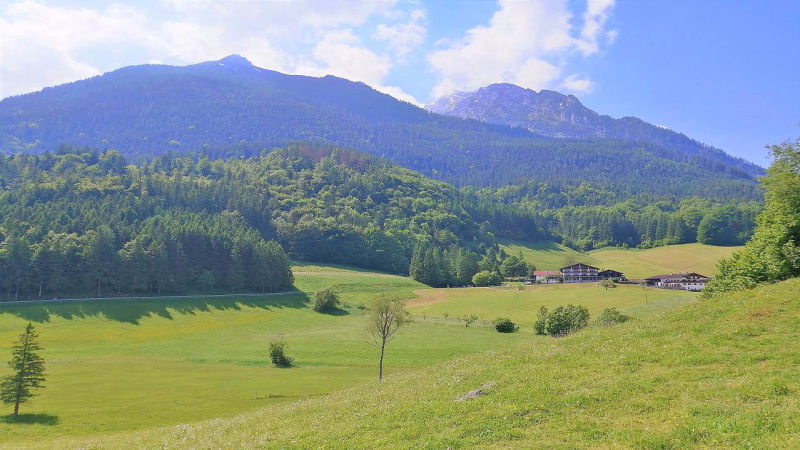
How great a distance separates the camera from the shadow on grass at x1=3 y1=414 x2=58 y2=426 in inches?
1694

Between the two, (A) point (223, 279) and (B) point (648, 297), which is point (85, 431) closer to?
(A) point (223, 279)

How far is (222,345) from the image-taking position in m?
89.7

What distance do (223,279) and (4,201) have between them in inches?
3498

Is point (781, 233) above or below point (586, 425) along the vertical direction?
above

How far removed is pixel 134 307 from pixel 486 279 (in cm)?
11337

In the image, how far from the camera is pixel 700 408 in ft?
50.9

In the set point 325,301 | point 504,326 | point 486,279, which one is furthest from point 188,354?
point 486,279

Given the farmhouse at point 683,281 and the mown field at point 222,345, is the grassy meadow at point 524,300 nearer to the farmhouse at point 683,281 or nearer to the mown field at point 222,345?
the mown field at point 222,345

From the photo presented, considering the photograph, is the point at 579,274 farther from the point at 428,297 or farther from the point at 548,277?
the point at 428,297

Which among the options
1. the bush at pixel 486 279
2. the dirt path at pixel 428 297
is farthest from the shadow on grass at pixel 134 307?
the bush at pixel 486 279

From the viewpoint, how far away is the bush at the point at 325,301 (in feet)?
417

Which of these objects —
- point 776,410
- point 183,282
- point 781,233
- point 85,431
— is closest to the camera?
point 776,410

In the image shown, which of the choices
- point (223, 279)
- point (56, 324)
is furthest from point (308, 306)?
point (56, 324)

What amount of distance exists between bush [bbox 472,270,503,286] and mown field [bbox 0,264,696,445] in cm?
2188
